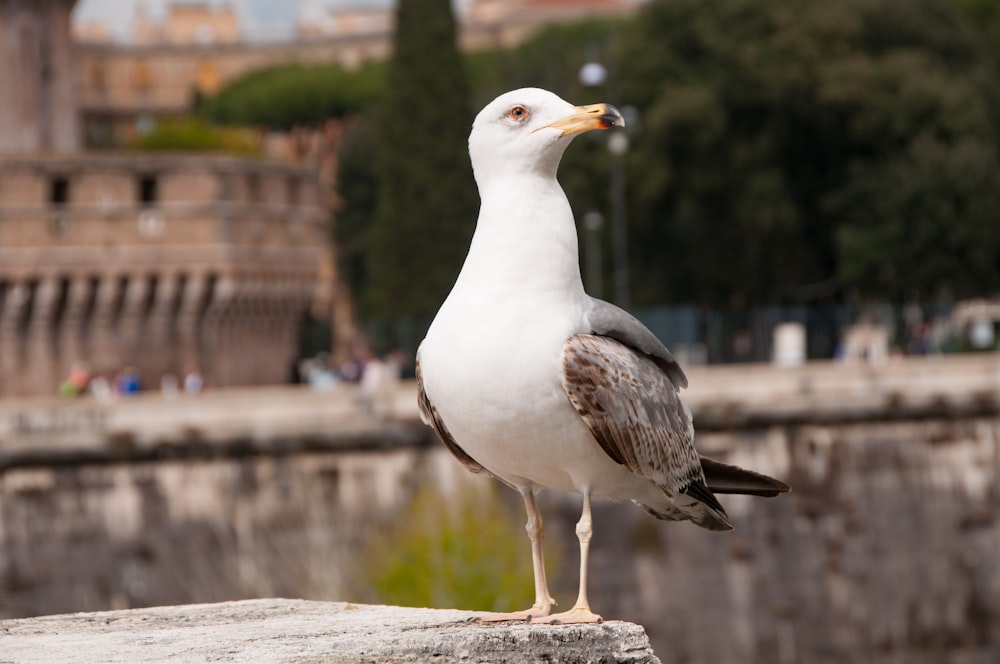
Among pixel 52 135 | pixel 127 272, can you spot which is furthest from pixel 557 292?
pixel 52 135

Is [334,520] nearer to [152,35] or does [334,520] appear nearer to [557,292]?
[557,292]

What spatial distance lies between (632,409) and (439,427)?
52 cm

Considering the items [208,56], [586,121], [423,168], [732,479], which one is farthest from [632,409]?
[208,56]

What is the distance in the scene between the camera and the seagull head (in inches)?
212

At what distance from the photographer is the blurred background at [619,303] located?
25.0m

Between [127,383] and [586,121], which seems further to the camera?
[127,383]

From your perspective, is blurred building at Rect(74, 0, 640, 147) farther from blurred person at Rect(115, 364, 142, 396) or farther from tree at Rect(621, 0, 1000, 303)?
blurred person at Rect(115, 364, 142, 396)

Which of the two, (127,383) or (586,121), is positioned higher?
(586,121)

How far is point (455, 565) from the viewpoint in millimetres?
23141

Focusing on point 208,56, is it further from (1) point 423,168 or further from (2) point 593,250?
(2) point 593,250

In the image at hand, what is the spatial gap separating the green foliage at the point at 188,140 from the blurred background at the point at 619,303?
0.17 metres

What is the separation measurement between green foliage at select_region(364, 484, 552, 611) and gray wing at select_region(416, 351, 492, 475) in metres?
16.0

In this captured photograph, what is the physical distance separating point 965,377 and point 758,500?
2.96m

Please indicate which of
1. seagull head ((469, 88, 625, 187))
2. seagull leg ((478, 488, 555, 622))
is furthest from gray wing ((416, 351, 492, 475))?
seagull head ((469, 88, 625, 187))
